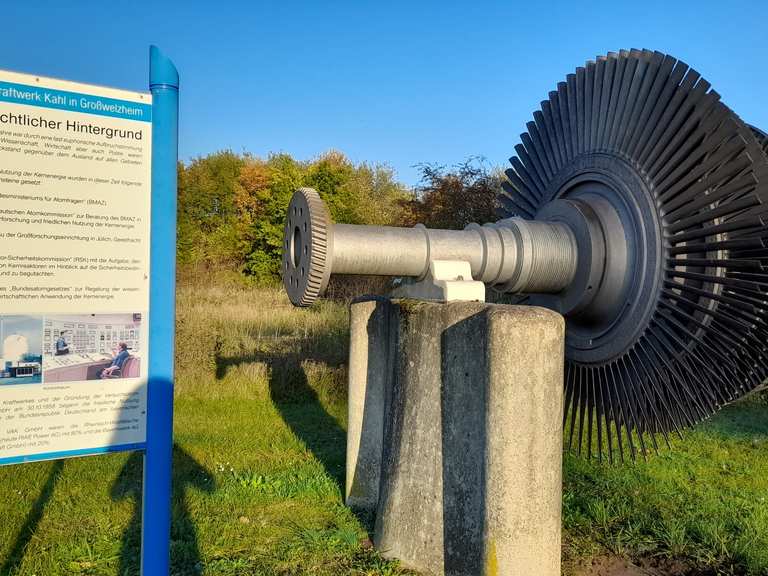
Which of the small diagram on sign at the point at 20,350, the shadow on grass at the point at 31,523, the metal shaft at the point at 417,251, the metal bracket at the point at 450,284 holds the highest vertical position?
the metal shaft at the point at 417,251

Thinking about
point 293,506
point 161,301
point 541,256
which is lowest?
point 293,506

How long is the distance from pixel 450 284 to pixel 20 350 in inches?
89.2

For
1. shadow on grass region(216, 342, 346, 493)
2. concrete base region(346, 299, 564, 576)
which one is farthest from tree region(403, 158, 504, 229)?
concrete base region(346, 299, 564, 576)

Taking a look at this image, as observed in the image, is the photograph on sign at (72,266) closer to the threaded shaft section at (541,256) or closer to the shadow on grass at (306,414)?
the threaded shaft section at (541,256)

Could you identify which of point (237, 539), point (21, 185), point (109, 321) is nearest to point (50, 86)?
point (21, 185)

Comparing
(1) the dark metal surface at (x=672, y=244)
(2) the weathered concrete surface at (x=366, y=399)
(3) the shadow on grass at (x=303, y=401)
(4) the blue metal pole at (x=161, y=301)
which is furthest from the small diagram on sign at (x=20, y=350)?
(3) the shadow on grass at (x=303, y=401)

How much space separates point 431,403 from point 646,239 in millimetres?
1611

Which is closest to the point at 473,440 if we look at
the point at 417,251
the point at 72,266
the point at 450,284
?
the point at 450,284

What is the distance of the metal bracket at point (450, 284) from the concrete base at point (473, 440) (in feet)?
0.29

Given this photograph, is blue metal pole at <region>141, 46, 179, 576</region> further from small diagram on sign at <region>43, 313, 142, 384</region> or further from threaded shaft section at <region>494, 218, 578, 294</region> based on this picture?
threaded shaft section at <region>494, 218, 578, 294</region>

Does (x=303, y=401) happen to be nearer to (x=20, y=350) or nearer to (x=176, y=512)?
(x=176, y=512)

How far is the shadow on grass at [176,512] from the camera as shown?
4.10m

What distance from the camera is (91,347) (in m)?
2.79

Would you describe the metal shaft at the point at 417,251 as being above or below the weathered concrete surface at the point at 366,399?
above
